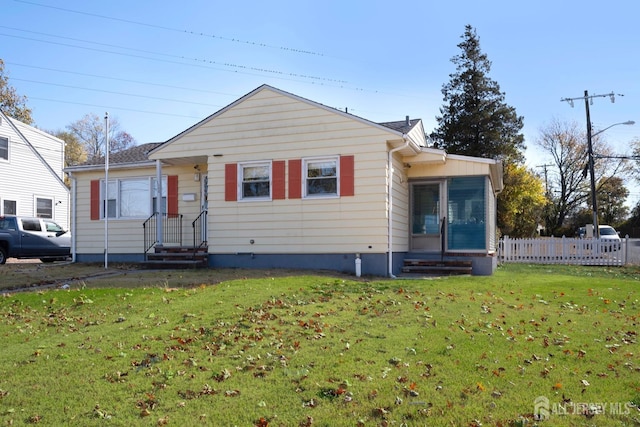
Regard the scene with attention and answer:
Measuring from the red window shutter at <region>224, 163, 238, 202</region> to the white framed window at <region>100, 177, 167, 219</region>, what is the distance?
293cm

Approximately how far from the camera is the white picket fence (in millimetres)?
19703

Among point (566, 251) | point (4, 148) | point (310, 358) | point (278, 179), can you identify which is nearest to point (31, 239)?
point (4, 148)

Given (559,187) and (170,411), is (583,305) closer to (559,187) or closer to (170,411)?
(170,411)

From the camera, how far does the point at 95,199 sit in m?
16.7

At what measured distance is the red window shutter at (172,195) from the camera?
15672mm

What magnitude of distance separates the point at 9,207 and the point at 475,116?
28594mm

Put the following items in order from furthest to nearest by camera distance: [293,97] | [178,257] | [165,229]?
[165,229]
[178,257]
[293,97]

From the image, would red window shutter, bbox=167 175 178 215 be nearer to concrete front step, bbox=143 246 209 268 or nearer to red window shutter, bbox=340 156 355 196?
concrete front step, bbox=143 246 209 268

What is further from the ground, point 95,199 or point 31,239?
point 95,199

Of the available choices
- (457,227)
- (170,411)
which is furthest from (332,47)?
(170,411)

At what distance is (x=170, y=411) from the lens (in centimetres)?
427

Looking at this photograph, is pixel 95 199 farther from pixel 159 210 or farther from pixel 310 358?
pixel 310 358

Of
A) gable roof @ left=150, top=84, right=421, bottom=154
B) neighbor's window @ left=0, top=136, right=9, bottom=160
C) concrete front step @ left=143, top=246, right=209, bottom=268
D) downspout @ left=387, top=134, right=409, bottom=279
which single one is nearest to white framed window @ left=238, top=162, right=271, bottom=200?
gable roof @ left=150, top=84, right=421, bottom=154

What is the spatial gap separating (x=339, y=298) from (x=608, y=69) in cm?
1921
